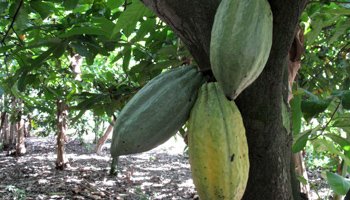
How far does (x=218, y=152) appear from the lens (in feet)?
1.88

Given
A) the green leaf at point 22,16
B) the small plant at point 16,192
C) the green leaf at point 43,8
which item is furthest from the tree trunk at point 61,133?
the green leaf at point 43,8

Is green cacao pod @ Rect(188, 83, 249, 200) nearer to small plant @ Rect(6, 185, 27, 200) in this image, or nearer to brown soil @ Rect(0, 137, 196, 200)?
brown soil @ Rect(0, 137, 196, 200)

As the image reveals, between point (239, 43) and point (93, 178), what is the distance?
4.80 meters

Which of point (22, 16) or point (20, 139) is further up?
point (22, 16)

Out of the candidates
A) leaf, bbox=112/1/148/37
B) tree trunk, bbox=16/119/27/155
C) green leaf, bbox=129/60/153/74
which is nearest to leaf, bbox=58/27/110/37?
leaf, bbox=112/1/148/37

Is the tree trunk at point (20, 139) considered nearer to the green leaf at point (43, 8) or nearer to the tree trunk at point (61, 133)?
the tree trunk at point (61, 133)

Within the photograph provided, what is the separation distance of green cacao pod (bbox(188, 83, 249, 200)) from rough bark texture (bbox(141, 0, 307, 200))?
0.34ft

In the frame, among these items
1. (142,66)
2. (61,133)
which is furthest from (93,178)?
(142,66)

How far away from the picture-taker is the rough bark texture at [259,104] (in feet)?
2.23

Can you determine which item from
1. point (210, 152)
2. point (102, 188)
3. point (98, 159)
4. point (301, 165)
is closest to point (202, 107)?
point (210, 152)

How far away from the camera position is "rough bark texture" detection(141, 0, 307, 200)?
2.23 ft

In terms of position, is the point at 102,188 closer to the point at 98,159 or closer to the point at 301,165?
the point at 98,159

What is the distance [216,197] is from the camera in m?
0.58

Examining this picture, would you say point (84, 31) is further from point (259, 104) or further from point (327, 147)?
point (327, 147)
